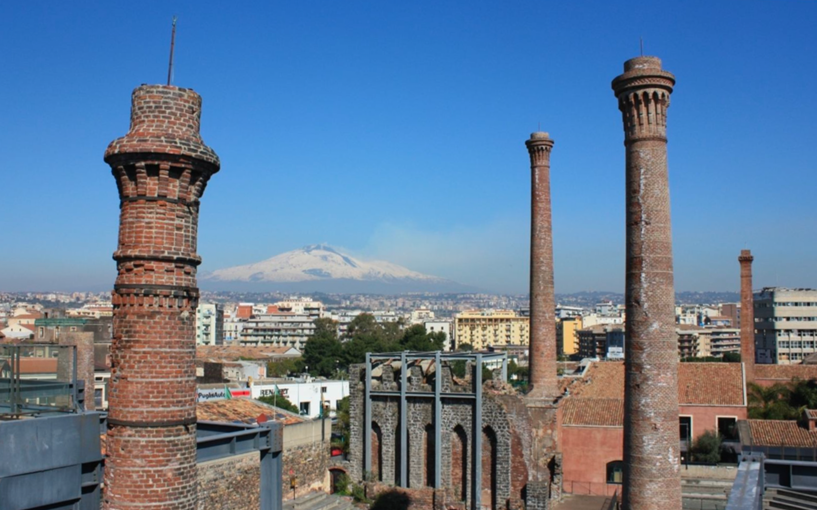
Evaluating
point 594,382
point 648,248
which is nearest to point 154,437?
point 648,248

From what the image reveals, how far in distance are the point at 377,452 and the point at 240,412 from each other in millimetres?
7094

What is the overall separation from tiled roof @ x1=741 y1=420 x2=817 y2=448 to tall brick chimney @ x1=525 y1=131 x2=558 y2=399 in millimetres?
10554

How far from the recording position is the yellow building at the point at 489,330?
14638 cm

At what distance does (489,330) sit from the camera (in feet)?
483

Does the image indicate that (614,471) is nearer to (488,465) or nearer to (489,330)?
(488,465)

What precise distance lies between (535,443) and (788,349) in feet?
233

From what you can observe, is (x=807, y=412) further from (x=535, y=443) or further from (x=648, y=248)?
(x=648, y=248)

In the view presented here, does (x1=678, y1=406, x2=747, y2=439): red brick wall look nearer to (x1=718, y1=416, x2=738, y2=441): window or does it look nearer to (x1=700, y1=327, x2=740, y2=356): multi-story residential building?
(x1=718, y1=416, x2=738, y2=441): window

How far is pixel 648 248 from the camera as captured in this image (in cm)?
1403

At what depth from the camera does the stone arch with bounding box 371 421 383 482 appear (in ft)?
81.0

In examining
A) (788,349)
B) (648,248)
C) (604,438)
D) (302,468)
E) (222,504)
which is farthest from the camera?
(788,349)

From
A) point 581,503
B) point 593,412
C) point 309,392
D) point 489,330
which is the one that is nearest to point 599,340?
point 489,330

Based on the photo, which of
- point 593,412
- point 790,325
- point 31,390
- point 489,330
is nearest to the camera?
point 31,390

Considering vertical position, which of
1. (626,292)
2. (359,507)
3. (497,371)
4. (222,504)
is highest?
(626,292)
